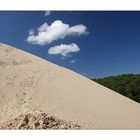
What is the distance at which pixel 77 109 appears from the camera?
8.27m

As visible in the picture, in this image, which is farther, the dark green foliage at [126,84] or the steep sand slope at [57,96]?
the dark green foliage at [126,84]

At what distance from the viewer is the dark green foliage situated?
1717 centimetres

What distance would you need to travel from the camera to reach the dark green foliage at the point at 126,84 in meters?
17.2

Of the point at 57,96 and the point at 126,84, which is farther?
the point at 126,84

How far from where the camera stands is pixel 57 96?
8.68m

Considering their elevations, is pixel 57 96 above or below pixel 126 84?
below

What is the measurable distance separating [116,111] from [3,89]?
111 inches

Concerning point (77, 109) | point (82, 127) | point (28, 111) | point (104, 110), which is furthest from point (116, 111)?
point (28, 111)

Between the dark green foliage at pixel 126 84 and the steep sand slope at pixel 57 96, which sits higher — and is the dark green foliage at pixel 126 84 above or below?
above

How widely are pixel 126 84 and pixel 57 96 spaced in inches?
398

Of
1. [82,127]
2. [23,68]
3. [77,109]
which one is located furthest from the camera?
[23,68]

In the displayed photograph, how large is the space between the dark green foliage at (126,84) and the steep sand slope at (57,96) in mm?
6615

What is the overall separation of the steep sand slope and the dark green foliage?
21.7 ft
